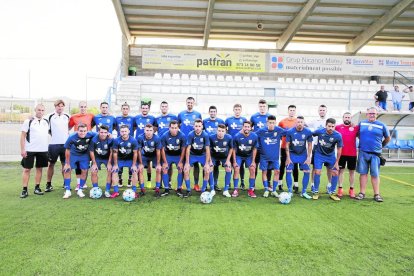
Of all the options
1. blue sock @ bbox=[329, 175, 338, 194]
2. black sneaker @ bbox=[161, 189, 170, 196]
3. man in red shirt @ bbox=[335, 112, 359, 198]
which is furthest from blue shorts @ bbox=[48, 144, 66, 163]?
man in red shirt @ bbox=[335, 112, 359, 198]

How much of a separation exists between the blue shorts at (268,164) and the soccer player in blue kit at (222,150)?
2.13ft

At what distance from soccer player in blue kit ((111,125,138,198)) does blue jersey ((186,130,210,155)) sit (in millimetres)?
1041

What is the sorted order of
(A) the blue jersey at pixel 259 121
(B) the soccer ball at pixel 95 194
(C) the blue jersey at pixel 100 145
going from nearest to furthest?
(B) the soccer ball at pixel 95 194 < (C) the blue jersey at pixel 100 145 < (A) the blue jersey at pixel 259 121

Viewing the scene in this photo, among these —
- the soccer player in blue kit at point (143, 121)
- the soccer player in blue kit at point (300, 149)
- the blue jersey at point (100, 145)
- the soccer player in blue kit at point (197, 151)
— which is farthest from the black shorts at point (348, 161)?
the blue jersey at point (100, 145)

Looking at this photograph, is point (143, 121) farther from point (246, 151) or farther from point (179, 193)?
point (246, 151)

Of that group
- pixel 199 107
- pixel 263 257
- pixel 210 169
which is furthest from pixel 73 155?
pixel 199 107

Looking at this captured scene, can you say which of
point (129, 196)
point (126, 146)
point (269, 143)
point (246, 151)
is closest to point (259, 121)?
point (269, 143)

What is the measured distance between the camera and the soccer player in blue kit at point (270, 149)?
6652mm

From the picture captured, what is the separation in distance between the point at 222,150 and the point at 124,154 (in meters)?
1.91

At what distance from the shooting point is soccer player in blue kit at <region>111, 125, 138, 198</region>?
6.35 meters

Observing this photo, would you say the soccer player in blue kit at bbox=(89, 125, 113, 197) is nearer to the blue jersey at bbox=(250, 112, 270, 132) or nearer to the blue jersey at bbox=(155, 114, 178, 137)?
the blue jersey at bbox=(155, 114, 178, 137)

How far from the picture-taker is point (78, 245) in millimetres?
3715

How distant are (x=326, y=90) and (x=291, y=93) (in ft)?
9.48

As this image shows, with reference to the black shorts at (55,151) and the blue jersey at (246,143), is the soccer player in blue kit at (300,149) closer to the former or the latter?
the blue jersey at (246,143)
